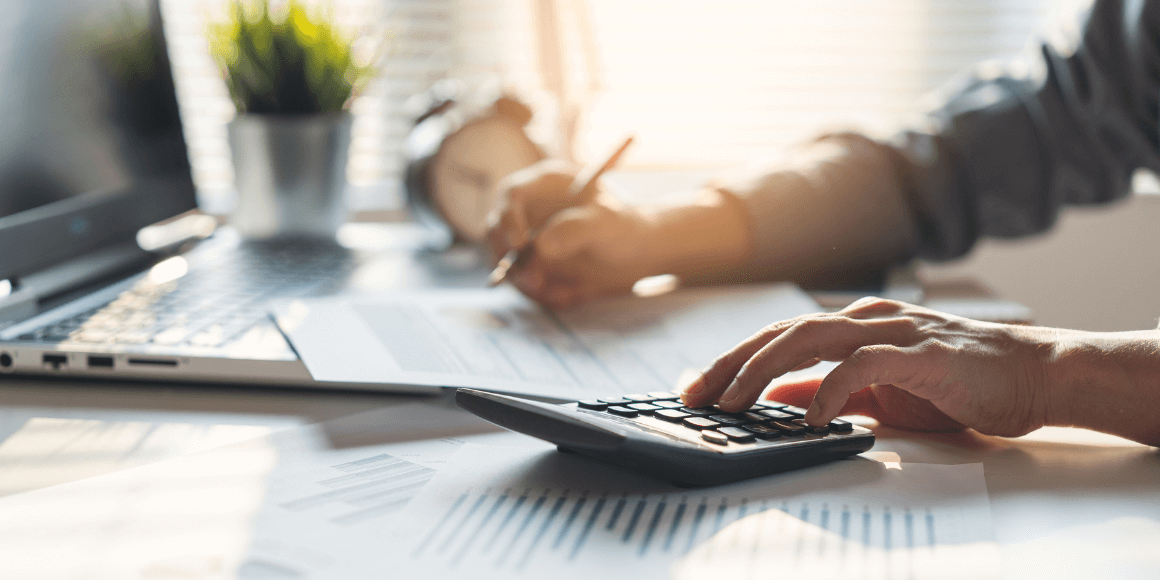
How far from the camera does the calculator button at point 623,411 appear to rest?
1.34 feet

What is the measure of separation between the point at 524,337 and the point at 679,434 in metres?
0.25

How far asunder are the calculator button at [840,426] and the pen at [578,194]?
0.34 metres

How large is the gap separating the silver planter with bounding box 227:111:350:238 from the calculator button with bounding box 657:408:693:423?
74 cm

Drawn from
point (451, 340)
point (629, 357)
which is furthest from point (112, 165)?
Answer: point (629, 357)

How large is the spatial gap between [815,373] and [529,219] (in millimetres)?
367

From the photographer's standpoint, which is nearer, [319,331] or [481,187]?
[319,331]

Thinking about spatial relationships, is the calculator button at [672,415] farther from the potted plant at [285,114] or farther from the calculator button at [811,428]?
the potted plant at [285,114]

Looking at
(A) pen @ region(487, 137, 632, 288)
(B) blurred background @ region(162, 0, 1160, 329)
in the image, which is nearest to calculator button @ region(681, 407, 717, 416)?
(A) pen @ region(487, 137, 632, 288)

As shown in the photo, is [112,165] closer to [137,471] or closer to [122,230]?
[122,230]

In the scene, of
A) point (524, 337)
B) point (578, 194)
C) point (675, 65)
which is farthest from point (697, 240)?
point (675, 65)

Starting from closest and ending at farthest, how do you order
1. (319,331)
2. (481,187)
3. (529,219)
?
(319,331), (529,219), (481,187)

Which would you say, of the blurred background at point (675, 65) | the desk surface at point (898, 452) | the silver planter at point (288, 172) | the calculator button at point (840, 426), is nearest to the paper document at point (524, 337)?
the desk surface at point (898, 452)

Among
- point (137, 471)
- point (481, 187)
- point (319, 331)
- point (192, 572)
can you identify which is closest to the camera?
point (192, 572)

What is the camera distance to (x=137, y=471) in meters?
0.39
